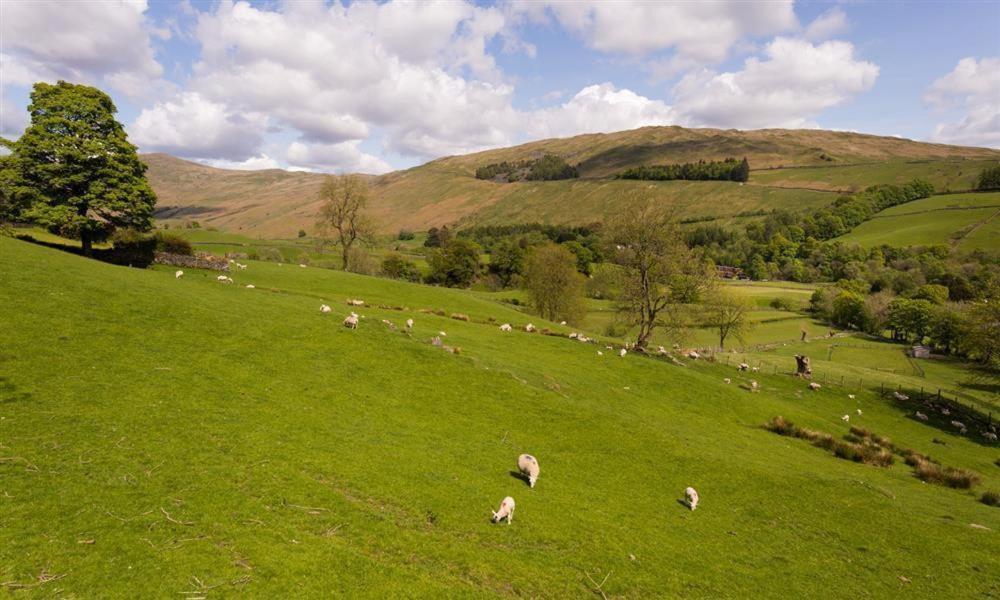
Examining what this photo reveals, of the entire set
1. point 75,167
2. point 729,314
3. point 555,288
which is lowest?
point 729,314

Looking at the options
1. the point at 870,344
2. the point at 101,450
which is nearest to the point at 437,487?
the point at 101,450

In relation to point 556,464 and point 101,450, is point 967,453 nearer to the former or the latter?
point 556,464

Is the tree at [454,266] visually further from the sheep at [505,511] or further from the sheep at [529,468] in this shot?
the sheep at [505,511]

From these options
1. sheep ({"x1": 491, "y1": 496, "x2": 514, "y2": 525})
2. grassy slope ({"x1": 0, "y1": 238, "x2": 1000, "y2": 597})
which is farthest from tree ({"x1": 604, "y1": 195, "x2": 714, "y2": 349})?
sheep ({"x1": 491, "y1": 496, "x2": 514, "y2": 525})

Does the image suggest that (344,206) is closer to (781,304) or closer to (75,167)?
(75,167)

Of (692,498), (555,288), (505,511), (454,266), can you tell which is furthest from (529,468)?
(454,266)

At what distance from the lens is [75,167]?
3466 cm

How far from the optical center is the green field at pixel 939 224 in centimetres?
14630

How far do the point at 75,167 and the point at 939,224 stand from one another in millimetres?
230828

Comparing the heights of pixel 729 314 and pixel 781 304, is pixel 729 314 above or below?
above

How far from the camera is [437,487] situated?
46.3 ft

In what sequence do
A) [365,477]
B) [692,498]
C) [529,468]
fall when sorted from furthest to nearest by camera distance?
[692,498] < [529,468] < [365,477]

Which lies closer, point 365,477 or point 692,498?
point 365,477

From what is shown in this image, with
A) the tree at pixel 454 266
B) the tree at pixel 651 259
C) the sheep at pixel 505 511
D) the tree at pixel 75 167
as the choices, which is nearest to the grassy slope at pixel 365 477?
the sheep at pixel 505 511
